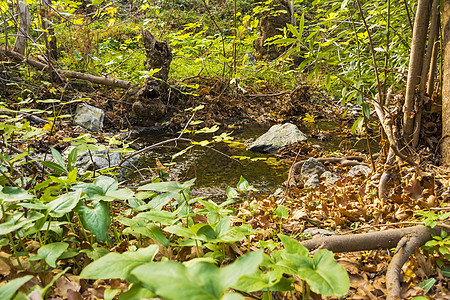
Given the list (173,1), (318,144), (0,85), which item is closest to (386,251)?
(318,144)

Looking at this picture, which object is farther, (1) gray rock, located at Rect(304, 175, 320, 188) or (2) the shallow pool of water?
(2) the shallow pool of water

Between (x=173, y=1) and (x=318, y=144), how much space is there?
14.3 metres

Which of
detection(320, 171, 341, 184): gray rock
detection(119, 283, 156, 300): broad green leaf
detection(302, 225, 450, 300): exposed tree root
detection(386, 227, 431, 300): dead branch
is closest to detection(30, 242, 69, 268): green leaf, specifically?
detection(119, 283, 156, 300): broad green leaf

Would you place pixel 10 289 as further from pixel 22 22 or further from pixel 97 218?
pixel 22 22

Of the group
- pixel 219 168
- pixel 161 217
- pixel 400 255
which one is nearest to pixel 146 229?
pixel 161 217

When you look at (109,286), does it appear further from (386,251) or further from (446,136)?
(446,136)

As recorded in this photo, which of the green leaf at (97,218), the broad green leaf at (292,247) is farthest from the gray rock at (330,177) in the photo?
the green leaf at (97,218)

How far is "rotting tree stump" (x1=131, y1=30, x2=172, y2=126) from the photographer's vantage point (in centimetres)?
627

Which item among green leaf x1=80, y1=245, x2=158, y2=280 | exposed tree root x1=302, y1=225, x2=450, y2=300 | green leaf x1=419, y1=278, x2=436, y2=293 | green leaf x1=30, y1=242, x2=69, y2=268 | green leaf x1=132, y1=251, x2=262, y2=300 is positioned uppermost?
green leaf x1=132, y1=251, x2=262, y2=300

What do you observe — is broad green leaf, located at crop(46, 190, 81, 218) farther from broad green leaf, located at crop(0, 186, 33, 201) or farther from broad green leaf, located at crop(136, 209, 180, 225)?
broad green leaf, located at crop(136, 209, 180, 225)

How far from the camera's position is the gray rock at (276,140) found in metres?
4.99

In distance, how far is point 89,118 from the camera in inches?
217

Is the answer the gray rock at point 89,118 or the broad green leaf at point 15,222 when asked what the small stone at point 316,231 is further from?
the gray rock at point 89,118

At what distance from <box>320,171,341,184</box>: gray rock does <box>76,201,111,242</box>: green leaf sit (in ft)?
8.36
